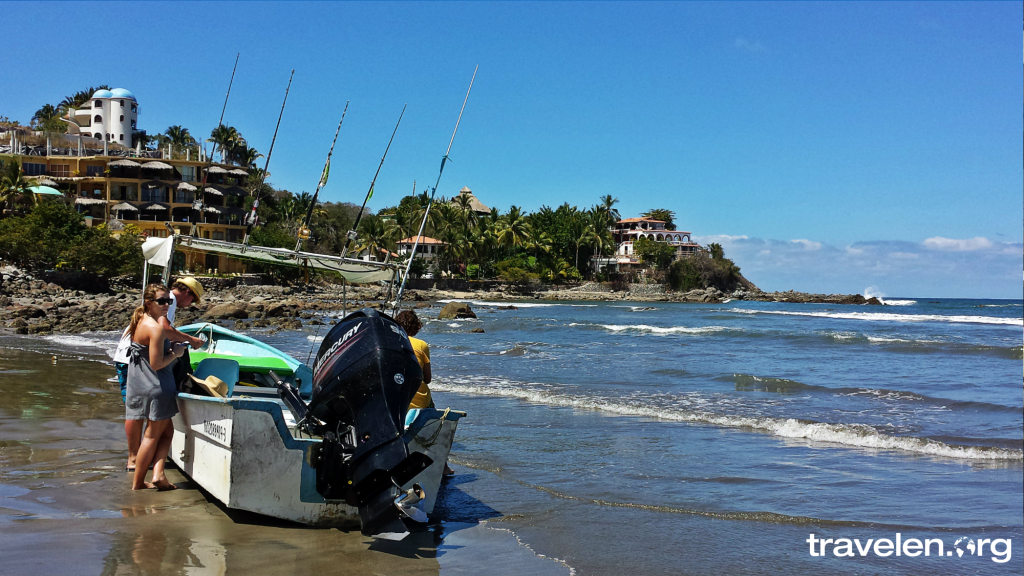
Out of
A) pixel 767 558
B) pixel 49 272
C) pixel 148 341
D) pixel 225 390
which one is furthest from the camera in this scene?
pixel 49 272

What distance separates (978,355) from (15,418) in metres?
25.4

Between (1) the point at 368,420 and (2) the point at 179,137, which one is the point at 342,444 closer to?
(1) the point at 368,420

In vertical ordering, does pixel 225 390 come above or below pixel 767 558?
above

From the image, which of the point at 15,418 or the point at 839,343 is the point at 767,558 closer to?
the point at 15,418

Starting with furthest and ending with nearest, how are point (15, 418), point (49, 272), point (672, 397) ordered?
point (49, 272), point (672, 397), point (15, 418)

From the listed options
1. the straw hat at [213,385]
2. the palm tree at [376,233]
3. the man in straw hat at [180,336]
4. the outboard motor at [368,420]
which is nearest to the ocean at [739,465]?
the outboard motor at [368,420]

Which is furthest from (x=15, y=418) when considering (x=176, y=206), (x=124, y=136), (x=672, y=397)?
(x=124, y=136)

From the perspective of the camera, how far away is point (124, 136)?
89.9 meters

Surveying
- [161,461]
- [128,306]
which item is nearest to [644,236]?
[128,306]

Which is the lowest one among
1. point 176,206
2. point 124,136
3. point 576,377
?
point 576,377

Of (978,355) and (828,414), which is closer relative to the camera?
(828,414)

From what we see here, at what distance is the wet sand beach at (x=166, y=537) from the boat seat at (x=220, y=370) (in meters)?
0.98

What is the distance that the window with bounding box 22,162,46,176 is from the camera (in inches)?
2618

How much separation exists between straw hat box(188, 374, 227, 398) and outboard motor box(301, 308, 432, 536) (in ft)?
5.29
